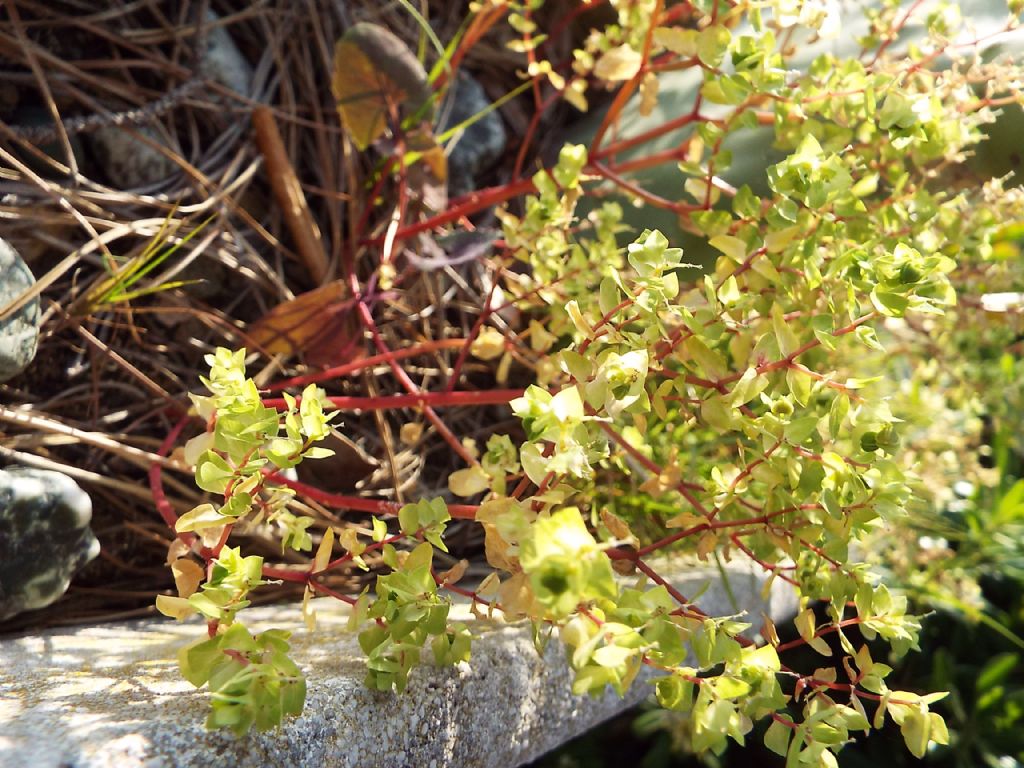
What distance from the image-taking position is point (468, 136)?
47.4 inches

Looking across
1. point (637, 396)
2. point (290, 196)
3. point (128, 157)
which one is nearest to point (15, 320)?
point (128, 157)

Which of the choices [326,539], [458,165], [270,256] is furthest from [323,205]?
[326,539]

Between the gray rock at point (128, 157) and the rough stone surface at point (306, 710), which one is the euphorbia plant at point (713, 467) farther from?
the gray rock at point (128, 157)

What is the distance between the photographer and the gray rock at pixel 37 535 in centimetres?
71

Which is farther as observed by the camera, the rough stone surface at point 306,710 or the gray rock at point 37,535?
the gray rock at point 37,535

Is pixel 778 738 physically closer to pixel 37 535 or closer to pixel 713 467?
pixel 713 467

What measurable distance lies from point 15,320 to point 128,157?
0.31m

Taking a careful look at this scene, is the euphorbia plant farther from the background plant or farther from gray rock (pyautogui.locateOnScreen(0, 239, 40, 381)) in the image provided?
gray rock (pyautogui.locateOnScreen(0, 239, 40, 381))

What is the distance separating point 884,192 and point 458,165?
605 mm

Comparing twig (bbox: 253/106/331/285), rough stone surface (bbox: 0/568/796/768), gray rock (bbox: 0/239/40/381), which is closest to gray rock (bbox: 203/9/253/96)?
twig (bbox: 253/106/331/285)

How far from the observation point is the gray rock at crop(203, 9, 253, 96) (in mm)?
1006

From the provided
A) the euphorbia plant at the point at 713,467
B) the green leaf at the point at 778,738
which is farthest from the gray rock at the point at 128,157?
the green leaf at the point at 778,738

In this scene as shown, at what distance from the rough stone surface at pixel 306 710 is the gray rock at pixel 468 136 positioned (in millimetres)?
681

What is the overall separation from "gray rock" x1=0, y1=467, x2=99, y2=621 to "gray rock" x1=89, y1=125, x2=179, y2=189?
0.39 metres
